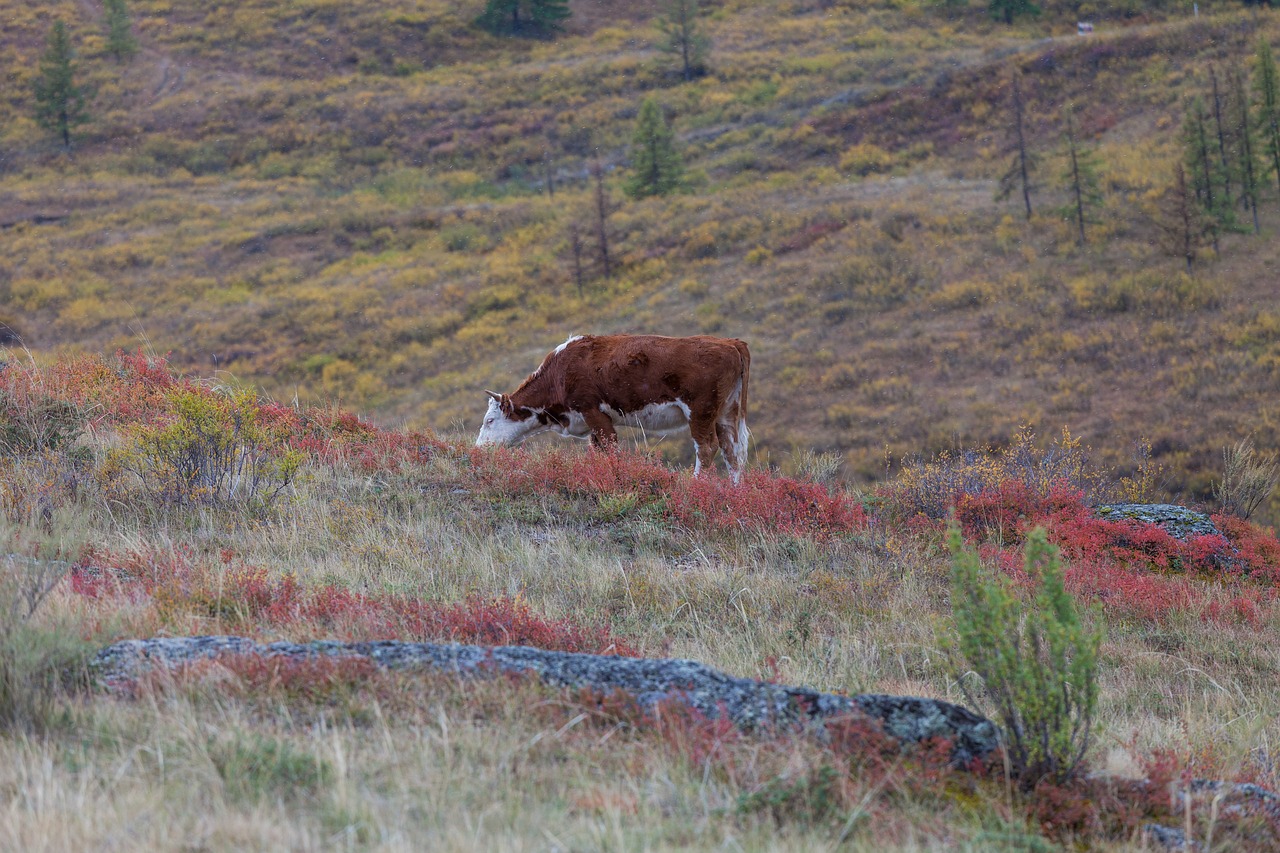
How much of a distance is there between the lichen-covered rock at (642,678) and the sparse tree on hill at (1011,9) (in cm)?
6136

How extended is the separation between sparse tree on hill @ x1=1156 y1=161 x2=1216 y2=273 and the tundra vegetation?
24 centimetres

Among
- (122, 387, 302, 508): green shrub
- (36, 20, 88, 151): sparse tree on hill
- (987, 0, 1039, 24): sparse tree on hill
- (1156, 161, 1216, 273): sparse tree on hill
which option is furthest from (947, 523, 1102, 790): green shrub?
(987, 0, 1039, 24): sparse tree on hill

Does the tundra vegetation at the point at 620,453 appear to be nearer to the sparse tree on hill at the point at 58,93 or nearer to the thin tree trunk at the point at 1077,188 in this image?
the sparse tree on hill at the point at 58,93

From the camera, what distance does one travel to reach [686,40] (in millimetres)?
56250

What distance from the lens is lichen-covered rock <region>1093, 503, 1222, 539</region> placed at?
337 inches

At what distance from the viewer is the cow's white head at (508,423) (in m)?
10.8

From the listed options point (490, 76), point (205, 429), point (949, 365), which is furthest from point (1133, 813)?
point (490, 76)

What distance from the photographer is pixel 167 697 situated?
3271 millimetres

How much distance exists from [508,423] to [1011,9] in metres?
56.2

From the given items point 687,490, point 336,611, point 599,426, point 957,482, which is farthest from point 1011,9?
point 336,611

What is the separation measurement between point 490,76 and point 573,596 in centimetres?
5808

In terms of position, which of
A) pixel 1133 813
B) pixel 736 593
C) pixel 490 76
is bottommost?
pixel 736 593

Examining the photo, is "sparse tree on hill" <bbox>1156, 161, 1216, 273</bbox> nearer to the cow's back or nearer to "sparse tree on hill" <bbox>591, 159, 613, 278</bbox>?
"sparse tree on hill" <bbox>591, 159, 613, 278</bbox>

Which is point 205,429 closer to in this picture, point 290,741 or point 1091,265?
point 290,741
